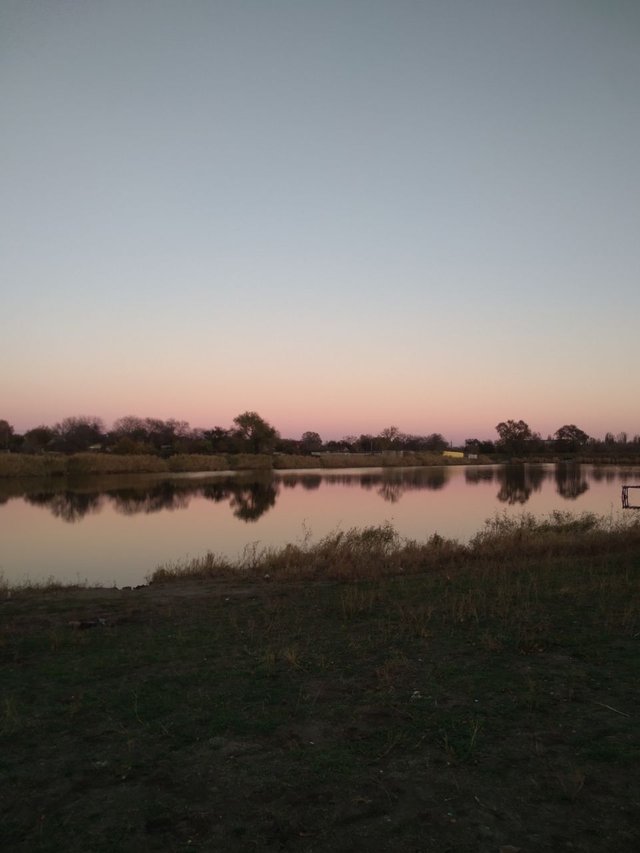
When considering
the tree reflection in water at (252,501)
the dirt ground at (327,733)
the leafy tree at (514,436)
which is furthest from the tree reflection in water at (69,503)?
the leafy tree at (514,436)

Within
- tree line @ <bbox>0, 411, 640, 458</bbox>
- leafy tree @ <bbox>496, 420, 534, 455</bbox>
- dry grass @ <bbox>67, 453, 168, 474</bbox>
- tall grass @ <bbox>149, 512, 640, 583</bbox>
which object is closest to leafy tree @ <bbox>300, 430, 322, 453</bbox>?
tree line @ <bbox>0, 411, 640, 458</bbox>

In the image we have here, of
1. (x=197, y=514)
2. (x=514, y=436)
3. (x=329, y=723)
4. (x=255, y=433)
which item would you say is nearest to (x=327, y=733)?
(x=329, y=723)

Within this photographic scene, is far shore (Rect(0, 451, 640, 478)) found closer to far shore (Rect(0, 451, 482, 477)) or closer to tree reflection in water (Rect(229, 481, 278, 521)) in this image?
far shore (Rect(0, 451, 482, 477))

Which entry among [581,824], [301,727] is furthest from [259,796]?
[581,824]

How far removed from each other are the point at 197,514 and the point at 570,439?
126 meters

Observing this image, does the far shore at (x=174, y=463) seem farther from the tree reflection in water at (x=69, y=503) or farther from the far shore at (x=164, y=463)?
the tree reflection in water at (x=69, y=503)

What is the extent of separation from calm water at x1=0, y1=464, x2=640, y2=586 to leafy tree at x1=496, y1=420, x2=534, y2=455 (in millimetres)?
87765

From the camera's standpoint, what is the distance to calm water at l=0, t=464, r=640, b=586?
718 inches

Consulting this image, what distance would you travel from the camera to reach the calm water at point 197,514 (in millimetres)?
18234

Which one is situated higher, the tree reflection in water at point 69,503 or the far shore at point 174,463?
the far shore at point 174,463

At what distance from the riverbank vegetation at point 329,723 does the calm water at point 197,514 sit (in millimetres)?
8227

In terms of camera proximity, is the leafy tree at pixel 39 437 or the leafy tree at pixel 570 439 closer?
the leafy tree at pixel 39 437

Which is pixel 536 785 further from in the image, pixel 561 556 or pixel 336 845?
pixel 561 556

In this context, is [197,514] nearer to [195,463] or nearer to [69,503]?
[69,503]
